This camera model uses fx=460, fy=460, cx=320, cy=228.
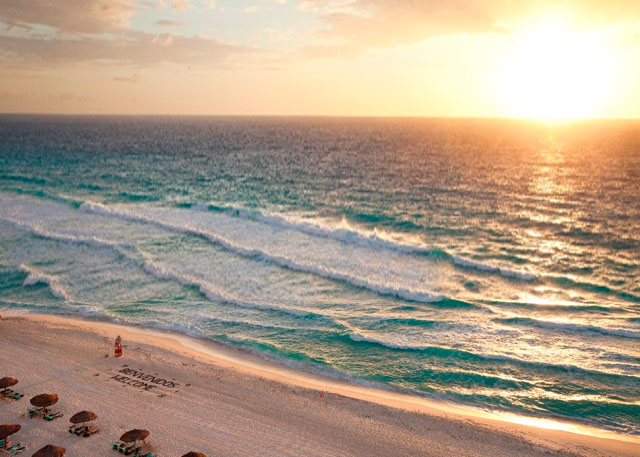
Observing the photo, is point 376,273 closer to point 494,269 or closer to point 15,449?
point 494,269

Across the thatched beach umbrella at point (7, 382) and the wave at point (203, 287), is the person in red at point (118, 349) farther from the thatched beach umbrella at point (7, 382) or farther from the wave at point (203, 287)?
the wave at point (203, 287)

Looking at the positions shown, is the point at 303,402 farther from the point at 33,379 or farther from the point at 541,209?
the point at 541,209

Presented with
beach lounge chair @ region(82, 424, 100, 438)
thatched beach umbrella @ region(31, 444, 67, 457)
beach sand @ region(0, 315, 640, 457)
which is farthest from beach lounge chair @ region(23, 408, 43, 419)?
thatched beach umbrella @ region(31, 444, 67, 457)

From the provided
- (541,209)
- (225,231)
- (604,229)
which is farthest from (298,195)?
(604,229)

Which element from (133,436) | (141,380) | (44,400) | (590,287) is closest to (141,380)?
(141,380)

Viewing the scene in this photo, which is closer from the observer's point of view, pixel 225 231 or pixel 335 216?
pixel 225 231
